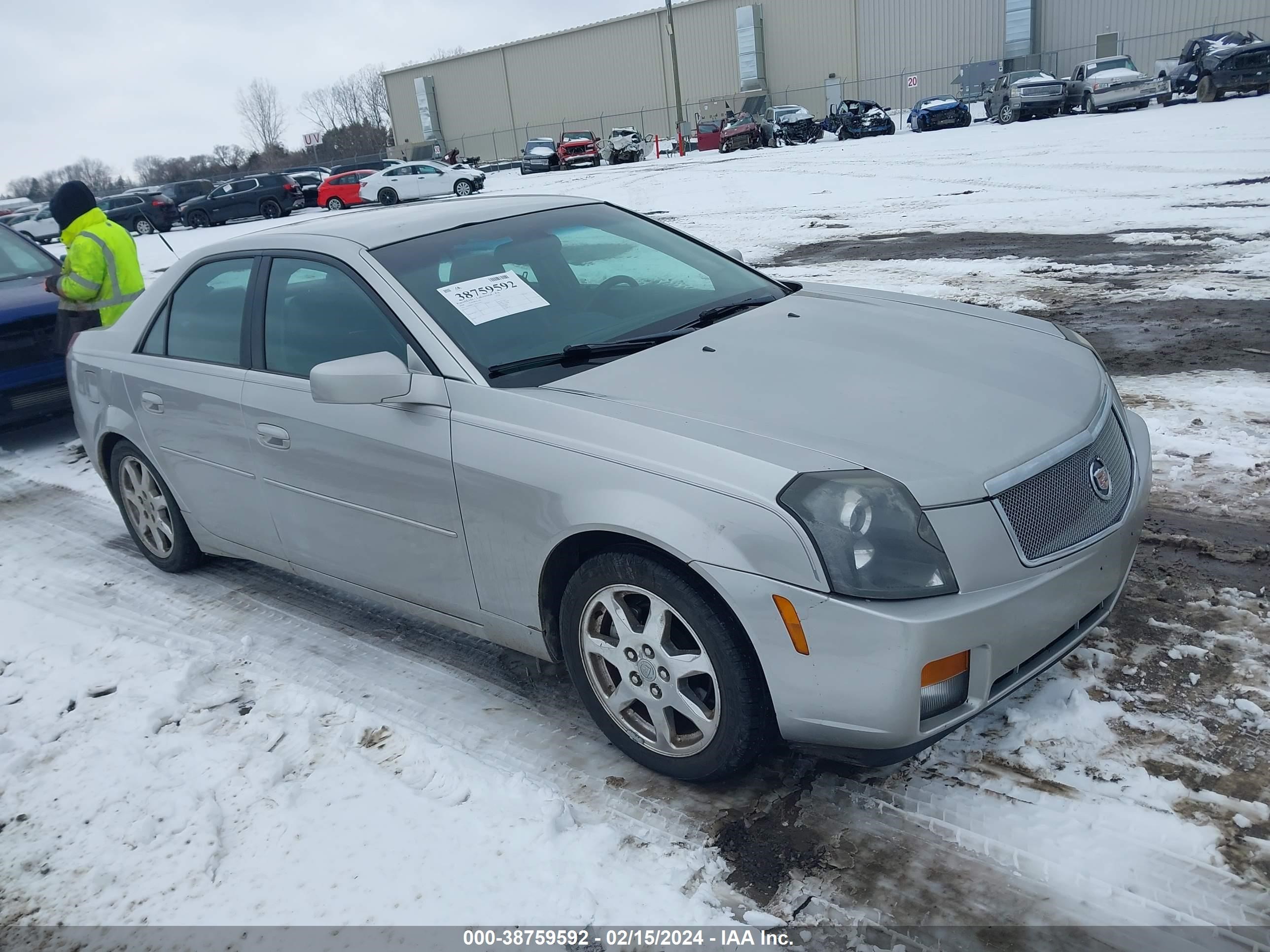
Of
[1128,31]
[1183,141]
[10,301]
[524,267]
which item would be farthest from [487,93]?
[524,267]

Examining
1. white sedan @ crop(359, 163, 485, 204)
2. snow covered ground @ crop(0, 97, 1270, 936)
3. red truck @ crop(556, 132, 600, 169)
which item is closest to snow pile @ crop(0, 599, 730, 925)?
snow covered ground @ crop(0, 97, 1270, 936)

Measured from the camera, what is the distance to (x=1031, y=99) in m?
28.7

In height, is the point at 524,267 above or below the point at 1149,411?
above

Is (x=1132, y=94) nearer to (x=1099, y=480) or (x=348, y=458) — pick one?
(x=1099, y=480)

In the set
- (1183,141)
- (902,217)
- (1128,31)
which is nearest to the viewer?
(902,217)

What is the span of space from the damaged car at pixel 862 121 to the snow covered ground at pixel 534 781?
3183 cm

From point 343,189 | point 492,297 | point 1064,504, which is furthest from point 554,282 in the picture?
point 343,189

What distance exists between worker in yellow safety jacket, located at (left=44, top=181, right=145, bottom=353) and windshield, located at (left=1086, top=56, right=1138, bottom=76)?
2797cm

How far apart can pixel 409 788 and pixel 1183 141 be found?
18773mm

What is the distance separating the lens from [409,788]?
2.96m

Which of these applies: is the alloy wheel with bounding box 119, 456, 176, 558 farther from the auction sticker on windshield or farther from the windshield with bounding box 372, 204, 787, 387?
the auction sticker on windshield

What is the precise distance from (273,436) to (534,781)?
1.66 meters

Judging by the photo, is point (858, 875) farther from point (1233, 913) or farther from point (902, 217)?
point (902, 217)

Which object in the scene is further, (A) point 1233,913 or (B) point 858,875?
(B) point 858,875
